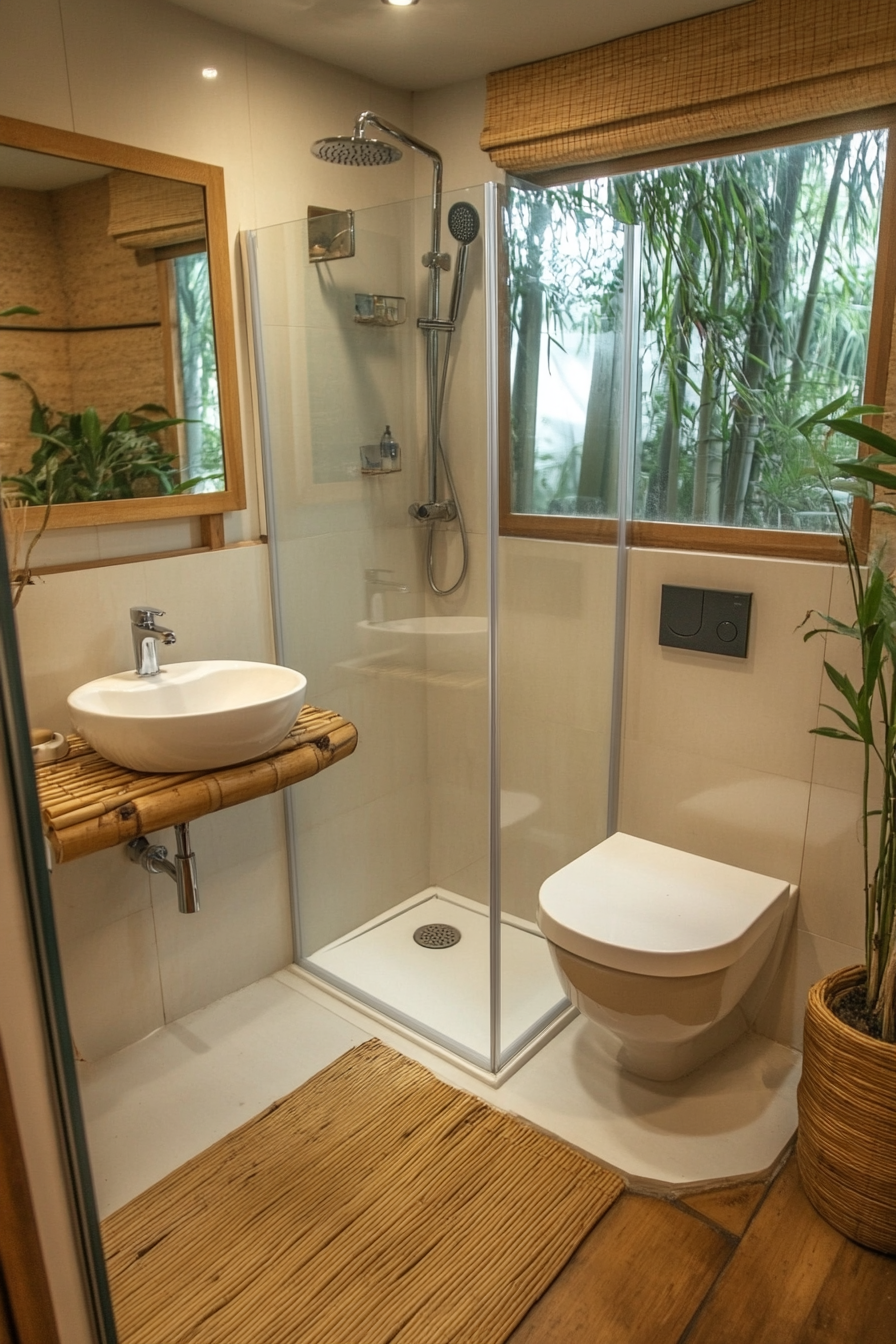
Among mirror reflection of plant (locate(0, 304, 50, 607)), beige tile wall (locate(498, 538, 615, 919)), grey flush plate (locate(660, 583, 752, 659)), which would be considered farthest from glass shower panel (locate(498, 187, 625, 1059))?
mirror reflection of plant (locate(0, 304, 50, 607))

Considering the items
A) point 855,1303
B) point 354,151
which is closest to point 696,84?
point 354,151

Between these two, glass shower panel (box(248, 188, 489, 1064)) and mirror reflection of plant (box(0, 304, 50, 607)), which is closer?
mirror reflection of plant (box(0, 304, 50, 607))

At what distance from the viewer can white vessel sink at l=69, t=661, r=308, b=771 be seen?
177 cm

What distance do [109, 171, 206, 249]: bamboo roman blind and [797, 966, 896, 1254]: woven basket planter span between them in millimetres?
2067

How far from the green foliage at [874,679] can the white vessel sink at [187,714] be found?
3.53 ft

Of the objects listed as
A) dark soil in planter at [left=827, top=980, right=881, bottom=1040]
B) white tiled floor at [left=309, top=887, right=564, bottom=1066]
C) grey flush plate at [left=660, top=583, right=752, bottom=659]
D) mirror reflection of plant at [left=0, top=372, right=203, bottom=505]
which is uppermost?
mirror reflection of plant at [left=0, top=372, right=203, bottom=505]

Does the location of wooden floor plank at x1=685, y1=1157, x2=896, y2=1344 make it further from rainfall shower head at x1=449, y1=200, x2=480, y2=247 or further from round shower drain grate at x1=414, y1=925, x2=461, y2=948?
rainfall shower head at x1=449, y1=200, x2=480, y2=247

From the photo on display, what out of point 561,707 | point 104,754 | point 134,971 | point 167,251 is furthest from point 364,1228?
point 167,251

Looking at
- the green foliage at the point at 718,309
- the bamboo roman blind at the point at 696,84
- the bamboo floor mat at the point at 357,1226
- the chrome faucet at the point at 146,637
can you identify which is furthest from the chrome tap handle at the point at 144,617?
the bamboo roman blind at the point at 696,84

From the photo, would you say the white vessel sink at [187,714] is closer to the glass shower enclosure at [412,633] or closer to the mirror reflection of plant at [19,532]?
the mirror reflection of plant at [19,532]

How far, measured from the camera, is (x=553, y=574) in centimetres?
222

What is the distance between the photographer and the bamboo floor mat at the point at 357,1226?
1637mm

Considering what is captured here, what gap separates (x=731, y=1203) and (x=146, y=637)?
1657 millimetres

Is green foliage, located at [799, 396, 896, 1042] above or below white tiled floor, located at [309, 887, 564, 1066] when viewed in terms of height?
above
